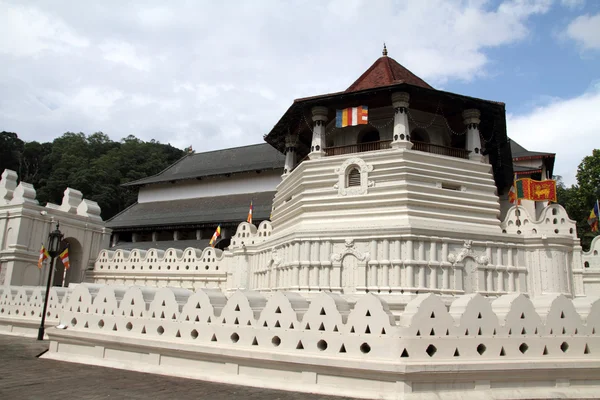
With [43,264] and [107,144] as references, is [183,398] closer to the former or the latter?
[43,264]

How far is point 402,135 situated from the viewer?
1800 centimetres

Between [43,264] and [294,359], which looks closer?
[294,359]

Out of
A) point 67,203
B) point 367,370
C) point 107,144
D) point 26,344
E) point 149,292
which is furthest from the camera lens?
point 107,144

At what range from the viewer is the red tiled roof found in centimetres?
2089

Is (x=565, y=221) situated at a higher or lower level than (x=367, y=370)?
higher

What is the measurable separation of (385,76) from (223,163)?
2572 cm

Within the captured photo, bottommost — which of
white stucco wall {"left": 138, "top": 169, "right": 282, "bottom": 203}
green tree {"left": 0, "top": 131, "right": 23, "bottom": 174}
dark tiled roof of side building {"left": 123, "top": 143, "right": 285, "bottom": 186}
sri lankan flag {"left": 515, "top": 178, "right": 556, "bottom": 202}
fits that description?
sri lankan flag {"left": 515, "top": 178, "right": 556, "bottom": 202}

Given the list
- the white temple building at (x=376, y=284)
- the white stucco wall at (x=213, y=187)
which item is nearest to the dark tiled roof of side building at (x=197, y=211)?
the white stucco wall at (x=213, y=187)

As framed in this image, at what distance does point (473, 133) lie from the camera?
19.3m

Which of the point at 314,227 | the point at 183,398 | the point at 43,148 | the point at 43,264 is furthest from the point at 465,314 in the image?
the point at 43,148

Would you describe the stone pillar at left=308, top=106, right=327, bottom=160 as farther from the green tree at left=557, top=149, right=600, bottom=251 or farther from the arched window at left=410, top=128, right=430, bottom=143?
the green tree at left=557, top=149, right=600, bottom=251

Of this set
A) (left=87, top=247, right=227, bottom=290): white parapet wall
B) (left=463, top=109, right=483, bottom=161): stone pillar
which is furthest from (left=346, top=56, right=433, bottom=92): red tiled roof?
(left=87, top=247, right=227, bottom=290): white parapet wall

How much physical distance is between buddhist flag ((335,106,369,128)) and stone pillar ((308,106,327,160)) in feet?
3.25

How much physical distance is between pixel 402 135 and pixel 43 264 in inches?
690
